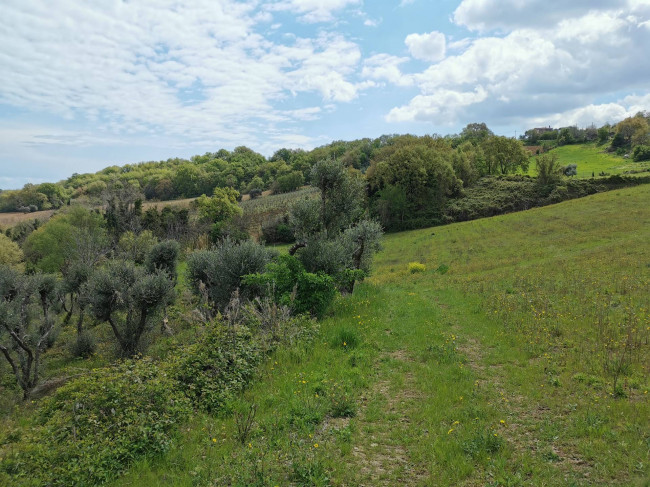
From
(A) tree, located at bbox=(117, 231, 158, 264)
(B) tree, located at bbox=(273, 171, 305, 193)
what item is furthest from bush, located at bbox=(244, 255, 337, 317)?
(B) tree, located at bbox=(273, 171, 305, 193)

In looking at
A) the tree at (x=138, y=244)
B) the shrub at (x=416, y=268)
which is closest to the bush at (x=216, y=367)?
the shrub at (x=416, y=268)

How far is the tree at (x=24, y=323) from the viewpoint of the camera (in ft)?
46.4

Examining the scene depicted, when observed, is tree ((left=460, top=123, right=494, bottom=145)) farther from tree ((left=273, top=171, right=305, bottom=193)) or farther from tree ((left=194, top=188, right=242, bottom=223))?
tree ((left=194, top=188, right=242, bottom=223))

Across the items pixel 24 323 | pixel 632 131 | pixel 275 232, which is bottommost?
pixel 24 323

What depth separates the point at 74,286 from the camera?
72.0 ft

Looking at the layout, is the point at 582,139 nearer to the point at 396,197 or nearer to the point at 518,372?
the point at 396,197

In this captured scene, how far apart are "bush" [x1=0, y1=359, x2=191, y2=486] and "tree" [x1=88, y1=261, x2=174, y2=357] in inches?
311

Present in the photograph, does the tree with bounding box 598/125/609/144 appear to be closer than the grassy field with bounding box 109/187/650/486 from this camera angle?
No

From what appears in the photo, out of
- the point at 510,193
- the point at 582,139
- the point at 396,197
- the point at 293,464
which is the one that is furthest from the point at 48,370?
the point at 582,139

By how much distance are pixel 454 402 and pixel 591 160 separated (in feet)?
338

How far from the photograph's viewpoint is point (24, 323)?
17.0m

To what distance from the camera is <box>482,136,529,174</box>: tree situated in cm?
7525

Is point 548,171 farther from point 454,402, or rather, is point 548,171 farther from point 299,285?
point 454,402

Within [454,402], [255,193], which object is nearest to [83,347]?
[454,402]
